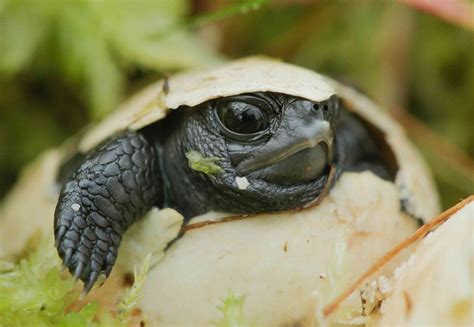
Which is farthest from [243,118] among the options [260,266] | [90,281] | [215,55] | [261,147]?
[215,55]

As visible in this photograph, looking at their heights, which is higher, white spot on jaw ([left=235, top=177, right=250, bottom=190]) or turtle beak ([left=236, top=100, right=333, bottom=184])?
turtle beak ([left=236, top=100, right=333, bottom=184])

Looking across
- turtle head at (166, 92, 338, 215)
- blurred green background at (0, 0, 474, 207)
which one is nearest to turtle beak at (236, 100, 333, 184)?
turtle head at (166, 92, 338, 215)

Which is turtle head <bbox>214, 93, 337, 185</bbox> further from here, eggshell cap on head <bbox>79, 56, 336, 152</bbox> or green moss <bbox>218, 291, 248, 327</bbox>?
green moss <bbox>218, 291, 248, 327</bbox>

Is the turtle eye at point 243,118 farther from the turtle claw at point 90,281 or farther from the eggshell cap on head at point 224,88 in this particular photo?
the turtle claw at point 90,281

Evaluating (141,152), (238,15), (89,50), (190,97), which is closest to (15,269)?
(141,152)

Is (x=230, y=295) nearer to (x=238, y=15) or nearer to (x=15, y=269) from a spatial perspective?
(x=15, y=269)
